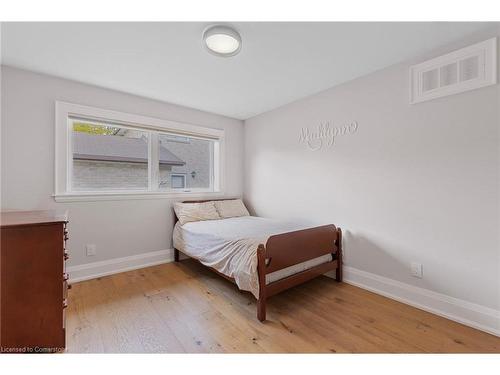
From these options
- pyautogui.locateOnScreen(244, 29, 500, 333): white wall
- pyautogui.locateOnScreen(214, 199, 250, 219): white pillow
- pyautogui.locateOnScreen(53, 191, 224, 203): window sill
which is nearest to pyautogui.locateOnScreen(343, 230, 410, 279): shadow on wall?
pyautogui.locateOnScreen(244, 29, 500, 333): white wall

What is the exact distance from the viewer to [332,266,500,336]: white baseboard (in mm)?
1670

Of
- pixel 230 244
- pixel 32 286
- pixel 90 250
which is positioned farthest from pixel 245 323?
pixel 90 250

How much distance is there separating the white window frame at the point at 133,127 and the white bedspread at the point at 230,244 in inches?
24.8

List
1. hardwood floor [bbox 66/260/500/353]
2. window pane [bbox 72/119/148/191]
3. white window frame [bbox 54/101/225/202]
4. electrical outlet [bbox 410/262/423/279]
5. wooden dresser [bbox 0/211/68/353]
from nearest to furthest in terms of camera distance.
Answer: wooden dresser [bbox 0/211/68/353] < hardwood floor [bbox 66/260/500/353] < electrical outlet [bbox 410/262/423/279] < white window frame [bbox 54/101/225/202] < window pane [bbox 72/119/148/191]

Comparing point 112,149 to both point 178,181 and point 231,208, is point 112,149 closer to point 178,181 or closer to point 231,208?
point 178,181

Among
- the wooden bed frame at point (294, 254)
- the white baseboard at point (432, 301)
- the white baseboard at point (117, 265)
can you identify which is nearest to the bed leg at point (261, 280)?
the wooden bed frame at point (294, 254)

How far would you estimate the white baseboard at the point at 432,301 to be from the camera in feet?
5.48

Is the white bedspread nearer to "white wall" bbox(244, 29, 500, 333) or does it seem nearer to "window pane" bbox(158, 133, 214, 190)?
"white wall" bbox(244, 29, 500, 333)

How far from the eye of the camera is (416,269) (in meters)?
2.03

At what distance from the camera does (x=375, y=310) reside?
1946 mm

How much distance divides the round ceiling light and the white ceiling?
5 centimetres
